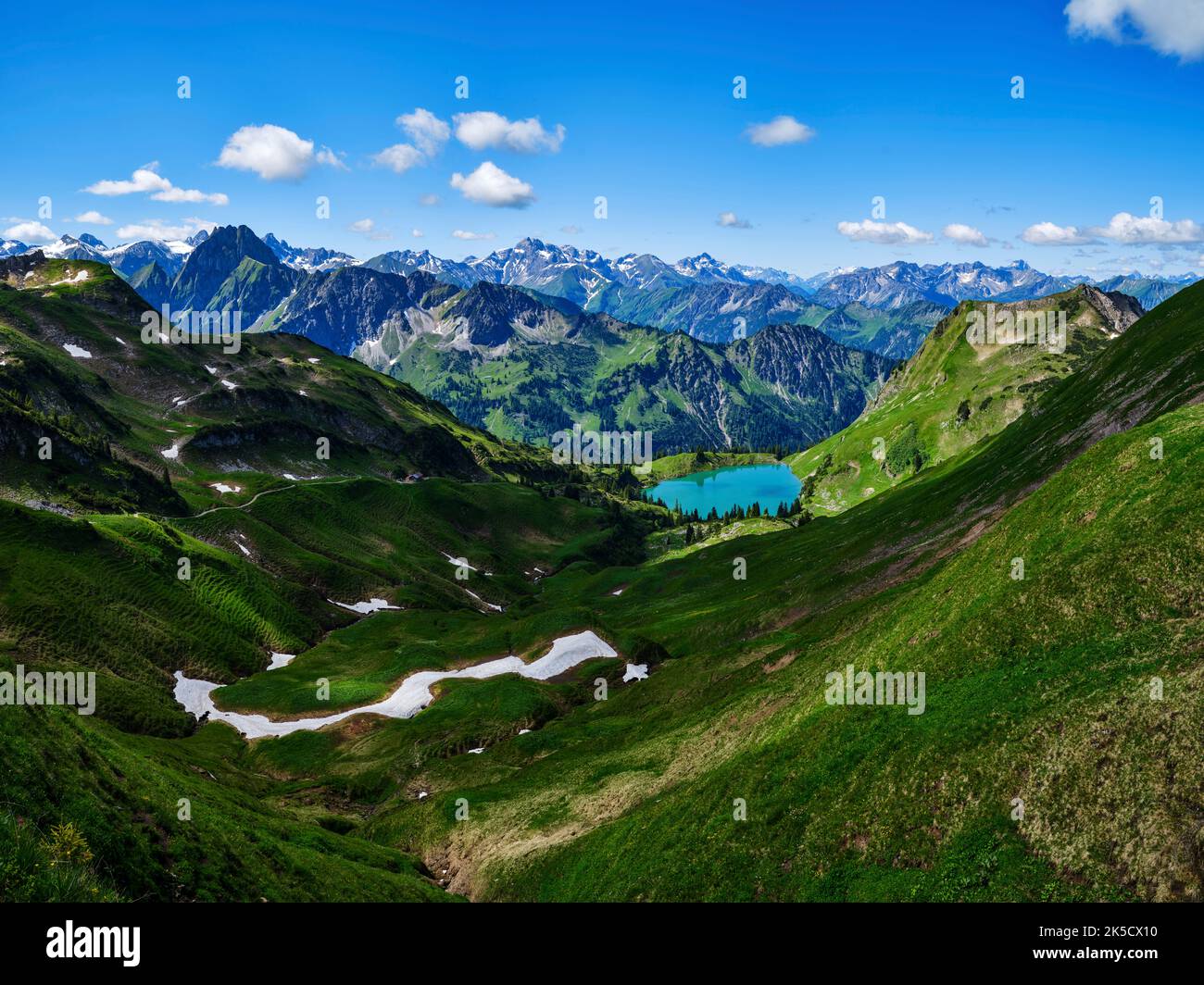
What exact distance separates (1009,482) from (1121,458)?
47.2 metres

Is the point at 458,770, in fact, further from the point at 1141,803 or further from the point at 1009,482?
the point at 1009,482

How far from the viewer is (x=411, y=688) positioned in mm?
105312

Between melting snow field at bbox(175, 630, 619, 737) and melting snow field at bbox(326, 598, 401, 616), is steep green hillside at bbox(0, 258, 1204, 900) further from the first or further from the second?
melting snow field at bbox(326, 598, 401, 616)

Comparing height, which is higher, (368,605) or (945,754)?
(945,754)

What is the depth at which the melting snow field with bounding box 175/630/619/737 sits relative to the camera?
9900cm

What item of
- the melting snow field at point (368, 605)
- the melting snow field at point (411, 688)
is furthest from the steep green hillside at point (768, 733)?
the melting snow field at point (368, 605)

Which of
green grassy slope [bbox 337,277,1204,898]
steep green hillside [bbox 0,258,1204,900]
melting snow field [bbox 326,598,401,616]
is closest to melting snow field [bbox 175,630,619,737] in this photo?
steep green hillside [bbox 0,258,1204,900]

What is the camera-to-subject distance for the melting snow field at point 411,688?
99.0m

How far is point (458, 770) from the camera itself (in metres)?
74.2

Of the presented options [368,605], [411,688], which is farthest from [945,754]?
[368,605]

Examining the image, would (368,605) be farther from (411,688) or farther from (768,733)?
(768,733)

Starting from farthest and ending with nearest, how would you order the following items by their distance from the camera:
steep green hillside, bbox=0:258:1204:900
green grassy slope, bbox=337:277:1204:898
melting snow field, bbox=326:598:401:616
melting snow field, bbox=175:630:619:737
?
melting snow field, bbox=326:598:401:616 → melting snow field, bbox=175:630:619:737 → steep green hillside, bbox=0:258:1204:900 → green grassy slope, bbox=337:277:1204:898

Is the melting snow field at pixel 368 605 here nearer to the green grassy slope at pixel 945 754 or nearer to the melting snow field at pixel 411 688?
the melting snow field at pixel 411 688
